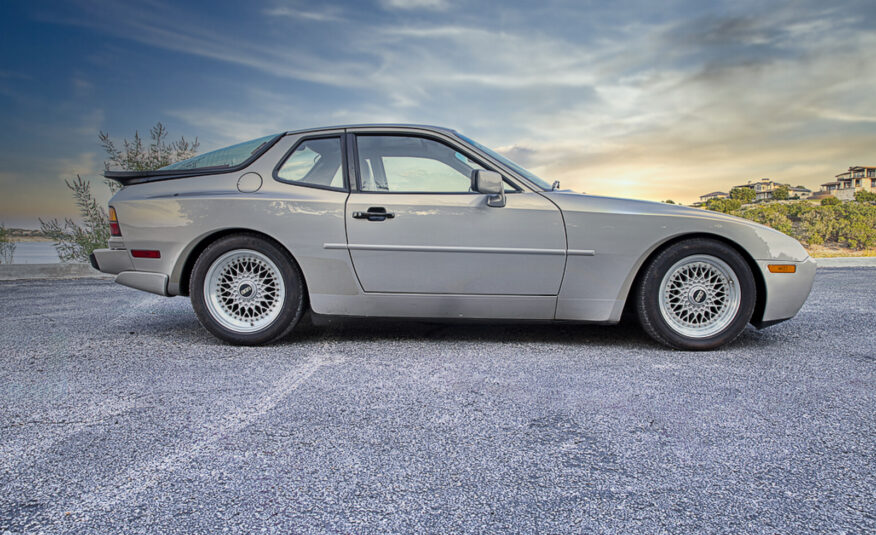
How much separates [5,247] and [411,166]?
9444 mm

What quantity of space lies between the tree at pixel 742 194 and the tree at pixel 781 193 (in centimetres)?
96

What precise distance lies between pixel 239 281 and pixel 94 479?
1.94m

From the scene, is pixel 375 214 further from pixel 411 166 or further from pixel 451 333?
pixel 451 333

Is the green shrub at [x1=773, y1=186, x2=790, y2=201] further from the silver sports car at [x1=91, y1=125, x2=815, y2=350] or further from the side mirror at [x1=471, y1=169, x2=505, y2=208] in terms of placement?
the side mirror at [x1=471, y1=169, x2=505, y2=208]

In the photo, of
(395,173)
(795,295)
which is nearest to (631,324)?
(795,295)

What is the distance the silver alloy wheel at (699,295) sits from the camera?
10.7 ft

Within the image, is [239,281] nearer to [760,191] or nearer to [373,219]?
[373,219]

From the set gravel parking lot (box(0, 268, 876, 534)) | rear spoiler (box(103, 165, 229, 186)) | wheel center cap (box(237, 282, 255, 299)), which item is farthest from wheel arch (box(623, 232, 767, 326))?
rear spoiler (box(103, 165, 229, 186))

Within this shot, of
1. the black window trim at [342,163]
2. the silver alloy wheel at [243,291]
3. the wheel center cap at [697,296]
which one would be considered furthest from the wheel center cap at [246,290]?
the wheel center cap at [697,296]

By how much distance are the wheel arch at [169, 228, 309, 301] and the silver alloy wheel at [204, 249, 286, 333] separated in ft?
0.43

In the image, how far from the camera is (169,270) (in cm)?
348

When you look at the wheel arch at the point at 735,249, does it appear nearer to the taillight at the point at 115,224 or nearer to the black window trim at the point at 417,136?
Answer: the black window trim at the point at 417,136

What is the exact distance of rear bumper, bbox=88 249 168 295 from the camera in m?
3.49

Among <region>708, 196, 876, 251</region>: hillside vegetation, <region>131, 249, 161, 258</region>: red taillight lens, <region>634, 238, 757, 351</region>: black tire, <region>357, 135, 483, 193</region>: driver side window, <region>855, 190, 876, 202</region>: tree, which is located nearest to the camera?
<region>634, 238, 757, 351</region>: black tire
